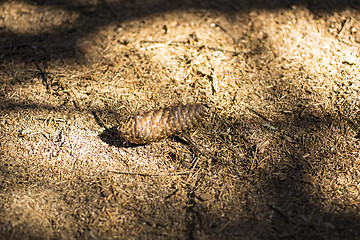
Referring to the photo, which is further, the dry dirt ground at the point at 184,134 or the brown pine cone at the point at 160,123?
the brown pine cone at the point at 160,123

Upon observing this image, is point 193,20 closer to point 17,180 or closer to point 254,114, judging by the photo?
point 254,114

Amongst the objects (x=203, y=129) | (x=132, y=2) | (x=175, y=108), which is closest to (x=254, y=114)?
(x=203, y=129)

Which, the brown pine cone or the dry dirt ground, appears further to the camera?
the brown pine cone
